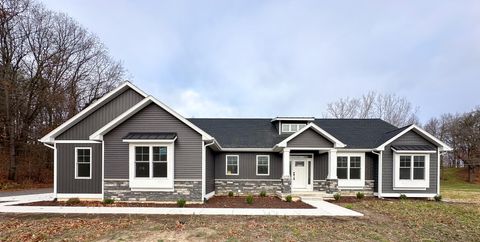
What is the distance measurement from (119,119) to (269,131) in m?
10.1

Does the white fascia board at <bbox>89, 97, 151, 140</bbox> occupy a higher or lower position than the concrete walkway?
higher

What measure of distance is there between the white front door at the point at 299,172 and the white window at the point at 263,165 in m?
1.65

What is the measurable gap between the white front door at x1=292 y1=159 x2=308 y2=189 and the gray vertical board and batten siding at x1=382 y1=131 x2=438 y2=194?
4469 mm

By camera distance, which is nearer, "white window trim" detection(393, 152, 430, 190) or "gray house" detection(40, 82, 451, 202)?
"gray house" detection(40, 82, 451, 202)

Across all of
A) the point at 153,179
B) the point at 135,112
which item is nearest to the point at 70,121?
the point at 135,112

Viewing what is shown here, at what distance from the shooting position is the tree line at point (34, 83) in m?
25.8

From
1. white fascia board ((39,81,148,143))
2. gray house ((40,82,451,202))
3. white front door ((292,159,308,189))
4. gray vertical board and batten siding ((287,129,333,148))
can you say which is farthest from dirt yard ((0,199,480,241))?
white front door ((292,159,308,189))

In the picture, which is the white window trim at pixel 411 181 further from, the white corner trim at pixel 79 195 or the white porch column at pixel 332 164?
the white corner trim at pixel 79 195

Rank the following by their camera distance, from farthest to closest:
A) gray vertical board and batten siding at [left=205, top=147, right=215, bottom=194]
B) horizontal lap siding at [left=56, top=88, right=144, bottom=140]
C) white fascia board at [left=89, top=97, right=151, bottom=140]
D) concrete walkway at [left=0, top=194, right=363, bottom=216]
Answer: gray vertical board and batten siding at [left=205, top=147, right=215, bottom=194]
horizontal lap siding at [left=56, top=88, right=144, bottom=140]
white fascia board at [left=89, top=97, right=151, bottom=140]
concrete walkway at [left=0, top=194, right=363, bottom=216]

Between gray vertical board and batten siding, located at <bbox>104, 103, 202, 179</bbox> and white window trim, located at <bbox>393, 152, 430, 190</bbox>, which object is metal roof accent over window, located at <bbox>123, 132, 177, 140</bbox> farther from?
Result: white window trim, located at <bbox>393, 152, 430, 190</bbox>

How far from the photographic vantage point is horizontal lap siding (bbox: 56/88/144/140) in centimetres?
1596

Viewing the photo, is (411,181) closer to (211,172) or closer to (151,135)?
(211,172)

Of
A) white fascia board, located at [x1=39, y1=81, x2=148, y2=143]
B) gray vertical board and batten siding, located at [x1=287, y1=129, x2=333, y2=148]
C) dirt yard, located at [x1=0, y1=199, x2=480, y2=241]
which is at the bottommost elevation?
dirt yard, located at [x1=0, y1=199, x2=480, y2=241]

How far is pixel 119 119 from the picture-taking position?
14.9 meters
